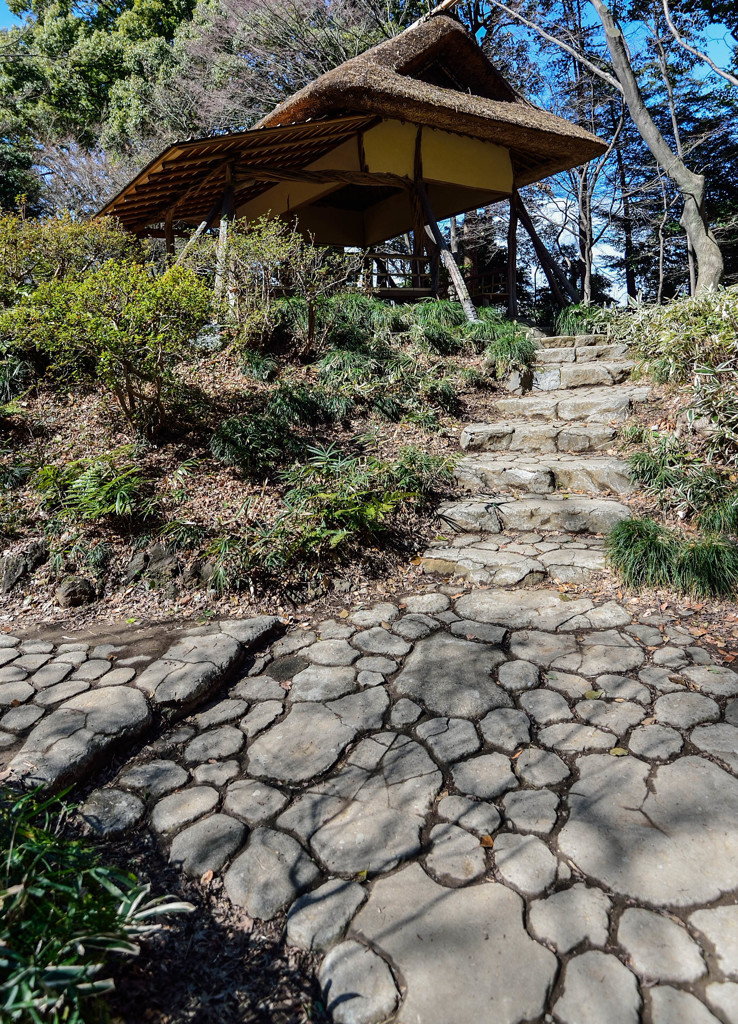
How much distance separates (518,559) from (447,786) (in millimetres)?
2083

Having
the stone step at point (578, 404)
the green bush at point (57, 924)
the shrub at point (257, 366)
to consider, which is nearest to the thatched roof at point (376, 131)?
the shrub at point (257, 366)

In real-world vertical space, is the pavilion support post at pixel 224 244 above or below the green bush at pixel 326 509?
above

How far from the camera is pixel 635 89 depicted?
8586 mm

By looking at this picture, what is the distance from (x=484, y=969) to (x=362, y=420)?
15.6 feet

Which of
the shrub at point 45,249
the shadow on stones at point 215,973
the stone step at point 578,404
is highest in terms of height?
the shrub at point 45,249

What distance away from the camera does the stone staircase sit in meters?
4.04

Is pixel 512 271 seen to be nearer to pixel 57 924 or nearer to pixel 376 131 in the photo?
pixel 376 131

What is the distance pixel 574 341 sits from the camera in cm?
757

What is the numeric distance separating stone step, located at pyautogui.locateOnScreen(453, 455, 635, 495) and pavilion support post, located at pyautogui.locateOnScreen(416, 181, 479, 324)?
333cm

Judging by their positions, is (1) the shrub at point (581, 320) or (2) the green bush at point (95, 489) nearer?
(2) the green bush at point (95, 489)

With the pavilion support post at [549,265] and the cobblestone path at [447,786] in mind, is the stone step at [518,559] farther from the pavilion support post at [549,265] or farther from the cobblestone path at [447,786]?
the pavilion support post at [549,265]

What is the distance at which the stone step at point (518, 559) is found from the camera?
3.84 m

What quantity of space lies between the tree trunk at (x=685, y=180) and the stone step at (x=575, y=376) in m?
2.12

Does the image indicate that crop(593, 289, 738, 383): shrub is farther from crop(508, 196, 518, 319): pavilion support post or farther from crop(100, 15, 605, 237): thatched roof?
crop(100, 15, 605, 237): thatched roof
